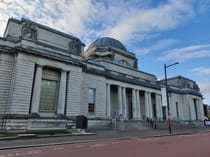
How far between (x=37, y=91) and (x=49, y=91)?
2.71m

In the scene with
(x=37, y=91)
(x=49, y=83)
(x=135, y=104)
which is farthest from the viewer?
(x=135, y=104)

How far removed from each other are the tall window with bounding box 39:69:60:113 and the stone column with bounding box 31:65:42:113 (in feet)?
4.52

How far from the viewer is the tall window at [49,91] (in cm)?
2741

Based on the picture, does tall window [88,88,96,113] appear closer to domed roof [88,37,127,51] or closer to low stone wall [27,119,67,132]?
low stone wall [27,119,67,132]

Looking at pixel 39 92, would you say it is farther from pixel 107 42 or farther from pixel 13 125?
pixel 107 42

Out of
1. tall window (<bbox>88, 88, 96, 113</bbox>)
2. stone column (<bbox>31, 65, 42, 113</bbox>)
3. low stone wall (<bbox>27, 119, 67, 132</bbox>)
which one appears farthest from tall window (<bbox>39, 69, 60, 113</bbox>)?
tall window (<bbox>88, 88, 96, 113</bbox>)

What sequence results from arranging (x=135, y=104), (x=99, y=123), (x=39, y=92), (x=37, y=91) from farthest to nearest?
(x=135, y=104), (x=99, y=123), (x=39, y=92), (x=37, y=91)

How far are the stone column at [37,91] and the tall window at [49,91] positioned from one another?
1376 millimetres

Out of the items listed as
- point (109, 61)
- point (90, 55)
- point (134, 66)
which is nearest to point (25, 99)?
point (109, 61)

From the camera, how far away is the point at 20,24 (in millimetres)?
28578

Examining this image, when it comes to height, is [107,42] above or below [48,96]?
above

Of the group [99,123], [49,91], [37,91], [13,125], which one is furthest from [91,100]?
[13,125]

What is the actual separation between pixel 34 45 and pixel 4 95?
8140 millimetres

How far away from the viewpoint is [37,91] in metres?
26.0
